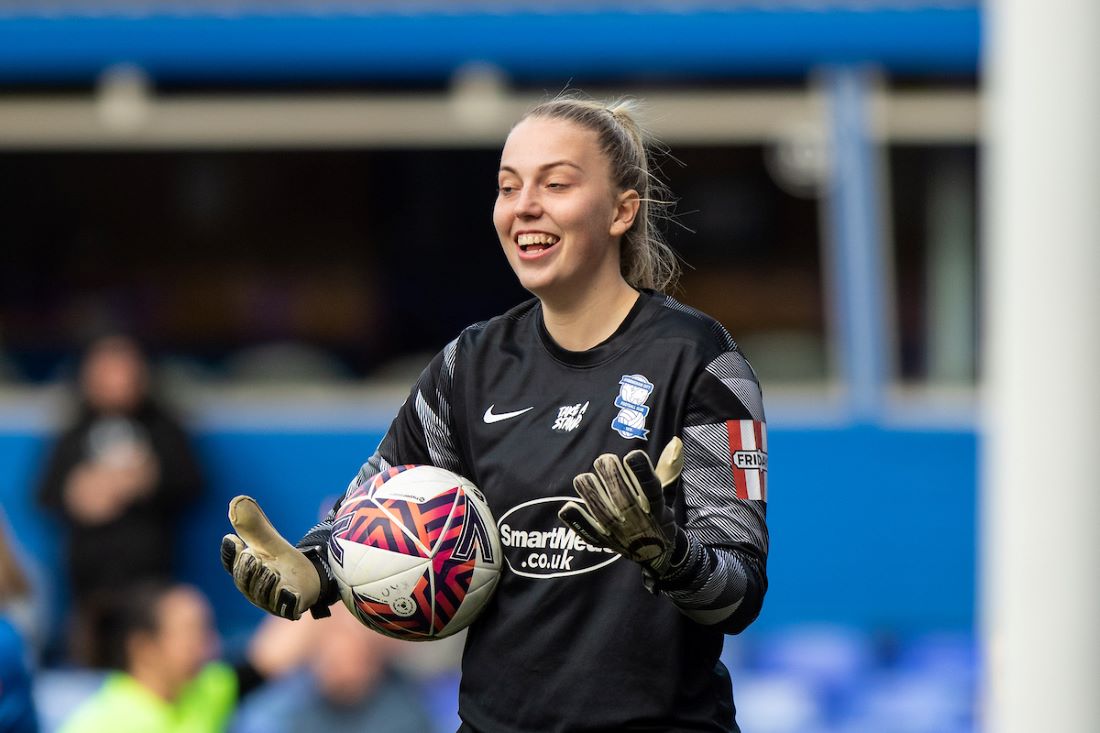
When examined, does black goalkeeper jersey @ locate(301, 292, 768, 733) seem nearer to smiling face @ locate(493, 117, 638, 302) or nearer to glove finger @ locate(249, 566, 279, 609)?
smiling face @ locate(493, 117, 638, 302)

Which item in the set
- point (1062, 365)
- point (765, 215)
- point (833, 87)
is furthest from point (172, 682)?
point (1062, 365)

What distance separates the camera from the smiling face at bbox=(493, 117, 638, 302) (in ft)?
10.6

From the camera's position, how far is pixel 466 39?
863 cm

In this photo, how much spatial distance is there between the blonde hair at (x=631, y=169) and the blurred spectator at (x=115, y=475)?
5018 mm

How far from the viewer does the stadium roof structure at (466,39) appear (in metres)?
8.38

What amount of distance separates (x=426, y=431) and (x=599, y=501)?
73 cm

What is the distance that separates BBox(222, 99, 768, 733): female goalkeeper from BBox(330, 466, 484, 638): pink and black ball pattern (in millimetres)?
70

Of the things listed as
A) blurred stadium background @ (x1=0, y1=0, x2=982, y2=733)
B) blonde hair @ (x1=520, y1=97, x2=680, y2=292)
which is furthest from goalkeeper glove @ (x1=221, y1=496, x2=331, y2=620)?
blurred stadium background @ (x1=0, y1=0, x2=982, y2=733)

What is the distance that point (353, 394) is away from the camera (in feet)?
28.5

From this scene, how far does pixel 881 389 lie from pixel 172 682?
379 centimetres

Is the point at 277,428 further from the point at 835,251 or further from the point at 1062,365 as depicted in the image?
the point at 1062,365

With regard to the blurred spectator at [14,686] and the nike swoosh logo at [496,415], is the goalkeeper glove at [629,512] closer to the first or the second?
the nike swoosh logo at [496,415]

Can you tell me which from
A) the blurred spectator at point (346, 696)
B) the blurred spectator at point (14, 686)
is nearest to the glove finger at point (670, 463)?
the blurred spectator at point (14, 686)

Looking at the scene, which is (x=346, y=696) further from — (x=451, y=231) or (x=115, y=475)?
(x=451, y=231)
